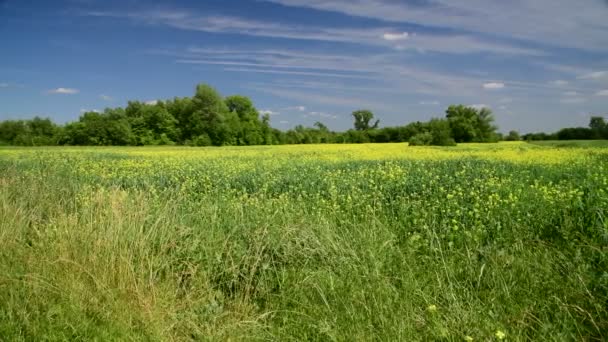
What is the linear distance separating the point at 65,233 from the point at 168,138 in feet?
186

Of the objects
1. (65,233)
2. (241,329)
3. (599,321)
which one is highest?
(65,233)

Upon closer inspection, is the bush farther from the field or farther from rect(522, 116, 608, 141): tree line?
the field

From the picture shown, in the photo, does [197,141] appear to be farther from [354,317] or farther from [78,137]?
[354,317]

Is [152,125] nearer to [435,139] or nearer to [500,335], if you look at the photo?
[435,139]

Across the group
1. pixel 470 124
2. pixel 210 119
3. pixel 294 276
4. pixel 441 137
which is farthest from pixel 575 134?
pixel 210 119

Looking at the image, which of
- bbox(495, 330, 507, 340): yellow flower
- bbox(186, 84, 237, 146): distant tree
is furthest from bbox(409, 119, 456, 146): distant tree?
bbox(495, 330, 507, 340): yellow flower

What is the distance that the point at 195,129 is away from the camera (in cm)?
5888

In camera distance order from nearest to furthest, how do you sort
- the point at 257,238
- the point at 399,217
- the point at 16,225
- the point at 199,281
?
the point at 199,281
the point at 257,238
the point at 16,225
the point at 399,217

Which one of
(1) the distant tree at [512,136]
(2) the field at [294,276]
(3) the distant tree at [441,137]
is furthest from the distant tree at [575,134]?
(2) the field at [294,276]

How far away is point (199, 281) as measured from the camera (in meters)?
4.14

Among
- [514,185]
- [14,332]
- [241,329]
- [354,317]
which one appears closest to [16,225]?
[14,332]

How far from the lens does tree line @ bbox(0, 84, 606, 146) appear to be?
51.2 metres

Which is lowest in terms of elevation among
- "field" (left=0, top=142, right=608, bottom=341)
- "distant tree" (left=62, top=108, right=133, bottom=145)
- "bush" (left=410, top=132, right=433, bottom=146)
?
"field" (left=0, top=142, right=608, bottom=341)

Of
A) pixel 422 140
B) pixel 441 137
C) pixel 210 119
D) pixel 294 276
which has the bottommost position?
pixel 294 276
